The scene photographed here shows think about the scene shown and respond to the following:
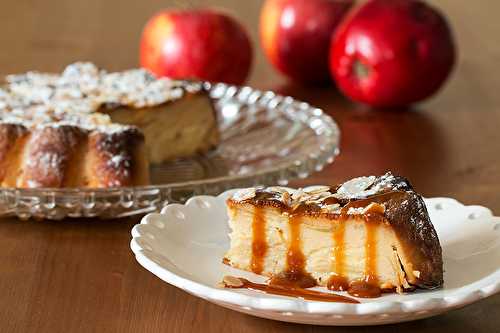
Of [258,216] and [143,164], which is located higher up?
[143,164]

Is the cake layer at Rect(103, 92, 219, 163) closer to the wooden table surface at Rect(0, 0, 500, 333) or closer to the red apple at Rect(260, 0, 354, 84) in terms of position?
the wooden table surface at Rect(0, 0, 500, 333)

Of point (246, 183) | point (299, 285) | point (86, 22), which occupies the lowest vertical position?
point (299, 285)

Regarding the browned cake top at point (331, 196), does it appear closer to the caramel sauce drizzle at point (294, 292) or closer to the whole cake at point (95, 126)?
the caramel sauce drizzle at point (294, 292)

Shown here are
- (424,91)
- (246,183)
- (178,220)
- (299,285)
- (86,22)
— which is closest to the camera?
(299,285)

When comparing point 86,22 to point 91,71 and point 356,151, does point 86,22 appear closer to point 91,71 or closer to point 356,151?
point 91,71

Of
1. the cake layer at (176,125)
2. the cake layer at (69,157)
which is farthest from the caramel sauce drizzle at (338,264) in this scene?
the cake layer at (176,125)

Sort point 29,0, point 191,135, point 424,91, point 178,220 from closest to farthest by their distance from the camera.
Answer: point 178,220 < point 191,135 < point 424,91 < point 29,0

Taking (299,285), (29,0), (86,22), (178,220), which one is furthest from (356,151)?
(29,0)
